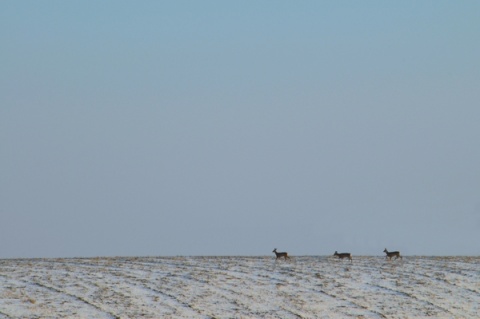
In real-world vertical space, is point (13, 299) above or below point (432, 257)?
below

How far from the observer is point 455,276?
64.9 meters

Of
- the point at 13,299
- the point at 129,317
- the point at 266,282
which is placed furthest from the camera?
the point at 266,282

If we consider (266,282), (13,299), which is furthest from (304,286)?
(13,299)

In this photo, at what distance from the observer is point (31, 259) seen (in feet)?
243

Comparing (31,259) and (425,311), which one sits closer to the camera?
(425,311)

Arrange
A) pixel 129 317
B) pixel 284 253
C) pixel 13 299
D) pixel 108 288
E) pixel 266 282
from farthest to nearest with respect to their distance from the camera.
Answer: pixel 284 253 < pixel 266 282 < pixel 108 288 < pixel 13 299 < pixel 129 317

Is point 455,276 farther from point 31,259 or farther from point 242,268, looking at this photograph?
point 31,259

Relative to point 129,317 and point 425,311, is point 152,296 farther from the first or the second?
point 425,311

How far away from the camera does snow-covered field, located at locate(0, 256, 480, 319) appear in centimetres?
4919

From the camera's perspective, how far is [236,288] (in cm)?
5597

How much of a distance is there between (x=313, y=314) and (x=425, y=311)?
720 cm

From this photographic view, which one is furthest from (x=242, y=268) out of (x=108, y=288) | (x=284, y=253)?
(x=108, y=288)

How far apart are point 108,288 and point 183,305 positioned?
6.57m

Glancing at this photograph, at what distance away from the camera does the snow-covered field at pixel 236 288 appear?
49.2 metres
